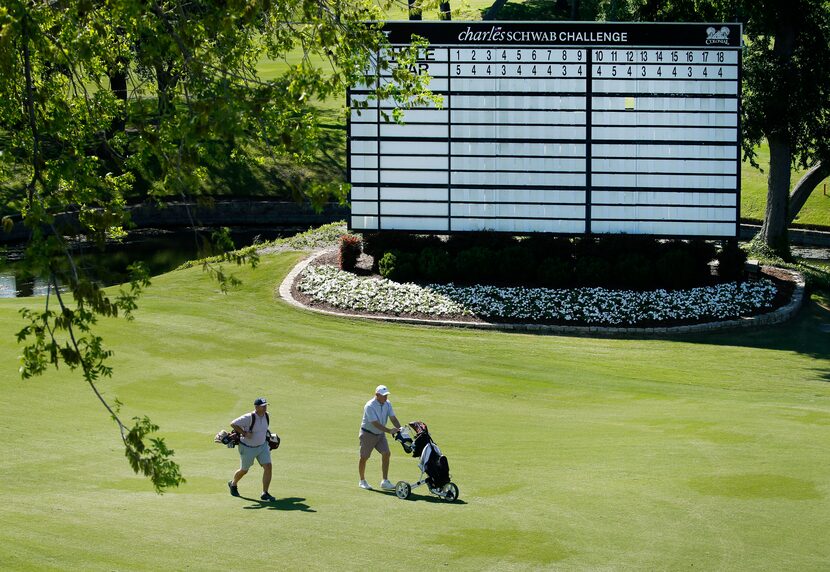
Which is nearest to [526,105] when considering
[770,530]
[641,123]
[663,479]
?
[641,123]

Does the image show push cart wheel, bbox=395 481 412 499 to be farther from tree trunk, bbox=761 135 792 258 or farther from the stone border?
tree trunk, bbox=761 135 792 258

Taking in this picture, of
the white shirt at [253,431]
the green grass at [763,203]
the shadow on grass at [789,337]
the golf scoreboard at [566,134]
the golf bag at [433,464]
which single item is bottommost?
the shadow on grass at [789,337]

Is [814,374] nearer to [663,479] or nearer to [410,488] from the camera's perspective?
[663,479]

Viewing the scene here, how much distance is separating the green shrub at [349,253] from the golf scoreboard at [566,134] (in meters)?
1.79

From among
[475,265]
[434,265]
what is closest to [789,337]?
[475,265]

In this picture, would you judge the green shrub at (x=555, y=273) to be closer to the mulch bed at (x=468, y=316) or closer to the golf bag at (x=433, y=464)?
the mulch bed at (x=468, y=316)

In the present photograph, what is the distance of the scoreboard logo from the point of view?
112 feet

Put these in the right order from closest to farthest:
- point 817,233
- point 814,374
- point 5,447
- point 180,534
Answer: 1. point 180,534
2. point 5,447
3. point 814,374
4. point 817,233

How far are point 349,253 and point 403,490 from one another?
20.7 metres

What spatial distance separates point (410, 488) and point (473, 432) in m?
4.88

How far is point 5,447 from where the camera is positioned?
763 inches

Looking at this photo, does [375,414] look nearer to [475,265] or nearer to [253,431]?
[253,431]

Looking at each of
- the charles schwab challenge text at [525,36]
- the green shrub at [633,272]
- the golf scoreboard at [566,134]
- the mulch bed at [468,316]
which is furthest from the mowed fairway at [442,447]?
the charles schwab challenge text at [525,36]

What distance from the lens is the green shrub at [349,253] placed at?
37094mm
